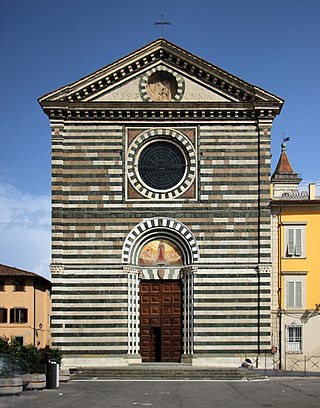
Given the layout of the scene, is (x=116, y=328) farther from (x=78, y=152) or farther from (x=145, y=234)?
(x=78, y=152)

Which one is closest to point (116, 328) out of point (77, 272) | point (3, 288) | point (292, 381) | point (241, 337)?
point (77, 272)

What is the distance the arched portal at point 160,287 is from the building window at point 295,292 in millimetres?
4691

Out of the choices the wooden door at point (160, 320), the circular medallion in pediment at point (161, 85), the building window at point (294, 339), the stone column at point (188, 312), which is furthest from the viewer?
the building window at point (294, 339)

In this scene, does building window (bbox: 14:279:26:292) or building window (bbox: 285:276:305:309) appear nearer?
building window (bbox: 285:276:305:309)

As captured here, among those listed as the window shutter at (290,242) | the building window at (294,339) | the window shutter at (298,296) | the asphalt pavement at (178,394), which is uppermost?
the window shutter at (290,242)

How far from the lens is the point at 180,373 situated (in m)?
29.1

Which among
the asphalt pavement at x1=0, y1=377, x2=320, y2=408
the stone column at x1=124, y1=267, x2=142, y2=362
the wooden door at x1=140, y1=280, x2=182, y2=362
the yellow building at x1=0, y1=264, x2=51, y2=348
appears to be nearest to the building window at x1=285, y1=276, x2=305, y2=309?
the asphalt pavement at x1=0, y1=377, x2=320, y2=408

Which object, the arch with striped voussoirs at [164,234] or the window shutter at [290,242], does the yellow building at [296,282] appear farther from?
the arch with striped voussoirs at [164,234]

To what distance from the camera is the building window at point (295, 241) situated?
33438 millimetres

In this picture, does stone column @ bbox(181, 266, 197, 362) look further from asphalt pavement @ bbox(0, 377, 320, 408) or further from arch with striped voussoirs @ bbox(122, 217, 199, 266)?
asphalt pavement @ bbox(0, 377, 320, 408)

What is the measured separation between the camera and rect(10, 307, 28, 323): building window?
39.0 meters

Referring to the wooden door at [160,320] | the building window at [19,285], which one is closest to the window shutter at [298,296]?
the wooden door at [160,320]

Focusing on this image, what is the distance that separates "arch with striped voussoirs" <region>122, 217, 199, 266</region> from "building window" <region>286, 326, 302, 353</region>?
5.60 metres

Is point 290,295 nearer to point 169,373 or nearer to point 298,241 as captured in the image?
point 298,241
